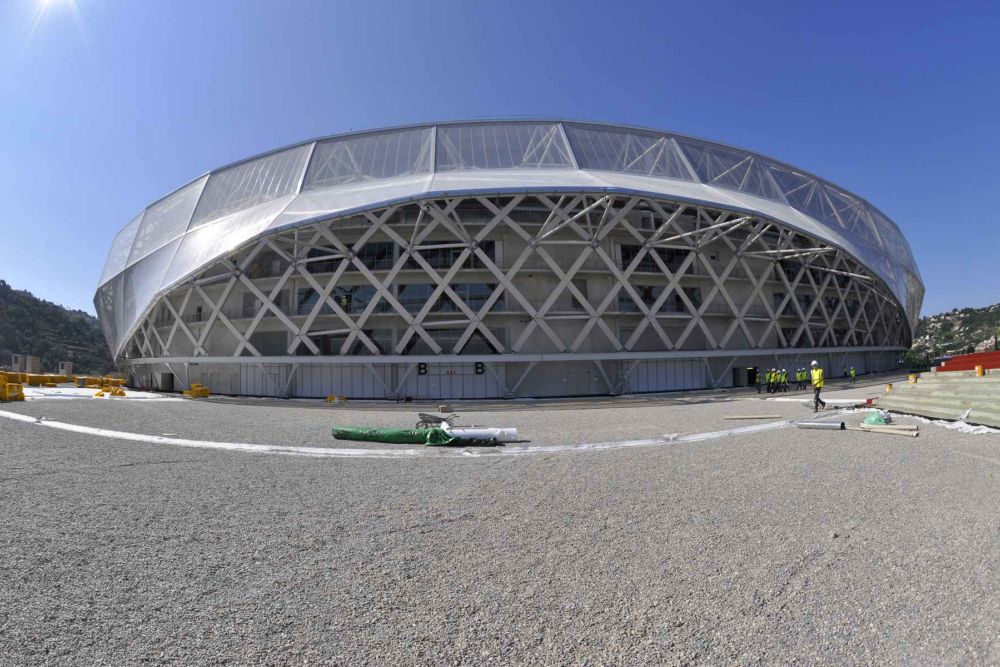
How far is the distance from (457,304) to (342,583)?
21.4 m

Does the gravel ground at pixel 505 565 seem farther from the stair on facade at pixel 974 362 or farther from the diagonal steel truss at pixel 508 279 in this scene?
the stair on facade at pixel 974 362

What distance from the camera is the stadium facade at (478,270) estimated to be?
2442cm

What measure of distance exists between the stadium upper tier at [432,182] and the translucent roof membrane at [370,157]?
0.25 ft

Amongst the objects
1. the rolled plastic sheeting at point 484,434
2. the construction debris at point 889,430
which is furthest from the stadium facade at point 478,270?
the construction debris at point 889,430

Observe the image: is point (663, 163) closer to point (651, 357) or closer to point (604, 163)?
point (604, 163)

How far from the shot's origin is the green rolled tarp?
10109 mm

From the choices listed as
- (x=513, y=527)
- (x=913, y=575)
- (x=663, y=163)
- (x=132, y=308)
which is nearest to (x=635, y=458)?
(x=513, y=527)

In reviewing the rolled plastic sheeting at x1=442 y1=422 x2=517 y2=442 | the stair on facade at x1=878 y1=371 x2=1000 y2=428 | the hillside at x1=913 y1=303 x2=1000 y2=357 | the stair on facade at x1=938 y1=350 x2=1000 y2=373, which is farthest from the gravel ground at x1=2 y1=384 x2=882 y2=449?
the hillside at x1=913 y1=303 x2=1000 y2=357

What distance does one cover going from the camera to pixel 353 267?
85.0ft

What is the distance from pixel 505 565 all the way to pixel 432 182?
2353 cm

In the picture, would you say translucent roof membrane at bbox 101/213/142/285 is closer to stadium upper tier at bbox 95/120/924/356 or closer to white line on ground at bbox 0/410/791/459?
stadium upper tier at bbox 95/120/924/356

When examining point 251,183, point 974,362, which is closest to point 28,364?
point 251,183

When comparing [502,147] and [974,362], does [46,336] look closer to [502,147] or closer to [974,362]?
[502,147]

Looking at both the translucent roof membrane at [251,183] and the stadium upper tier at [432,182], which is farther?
the translucent roof membrane at [251,183]
